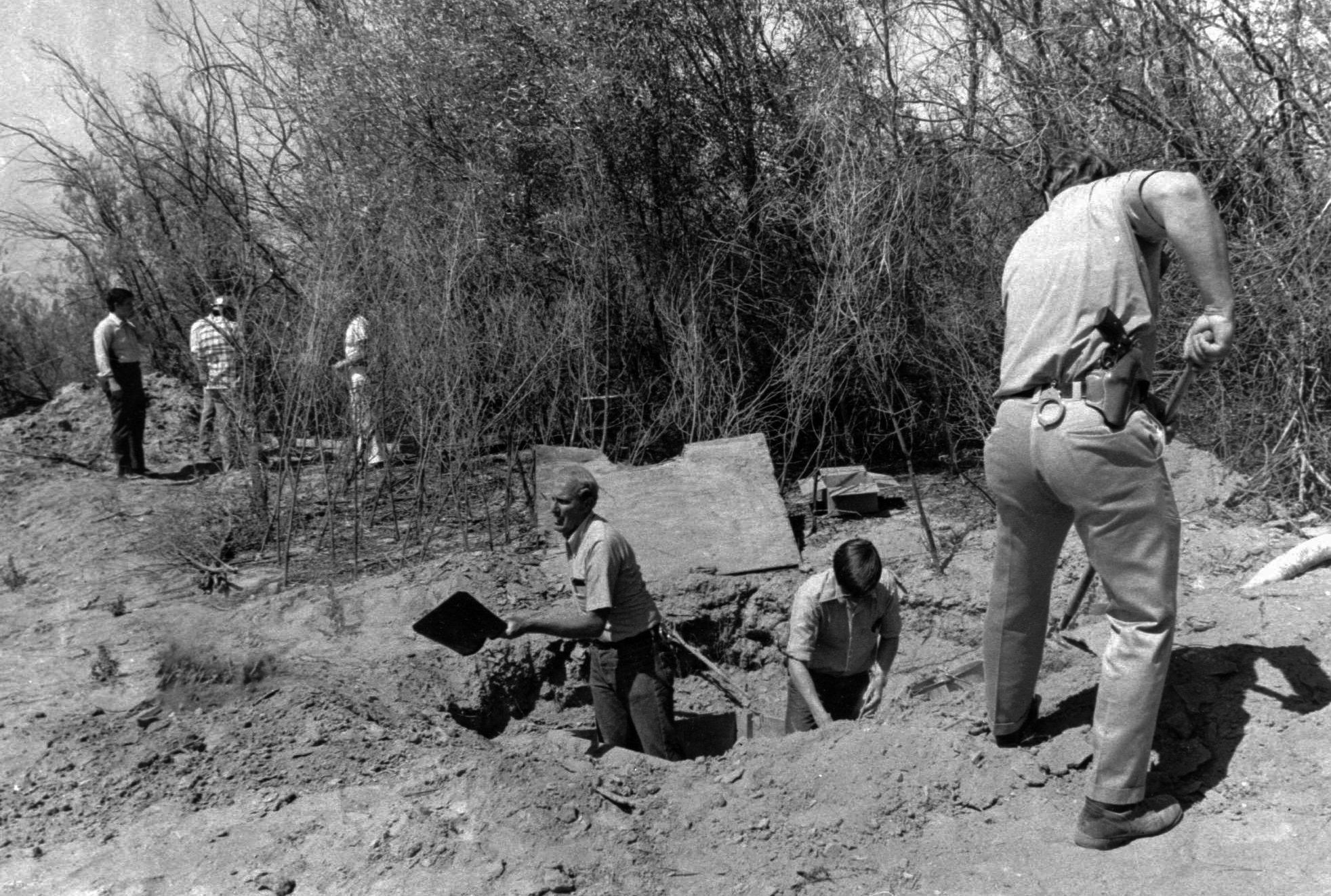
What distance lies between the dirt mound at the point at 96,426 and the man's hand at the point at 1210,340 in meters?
9.97

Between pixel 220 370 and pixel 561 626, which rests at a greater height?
pixel 220 370

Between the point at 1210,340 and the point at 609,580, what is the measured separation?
2.60m

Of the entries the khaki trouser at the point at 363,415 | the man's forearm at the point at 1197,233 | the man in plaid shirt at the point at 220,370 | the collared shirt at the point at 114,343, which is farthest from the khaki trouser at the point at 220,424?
the man's forearm at the point at 1197,233

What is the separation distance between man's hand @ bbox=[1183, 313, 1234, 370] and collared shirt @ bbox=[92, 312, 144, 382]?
9111 millimetres

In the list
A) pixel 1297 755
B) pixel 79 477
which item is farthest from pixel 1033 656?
pixel 79 477

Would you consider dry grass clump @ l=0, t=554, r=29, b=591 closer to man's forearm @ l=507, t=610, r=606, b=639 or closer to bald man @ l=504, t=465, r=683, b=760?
bald man @ l=504, t=465, r=683, b=760

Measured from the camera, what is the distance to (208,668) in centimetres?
559

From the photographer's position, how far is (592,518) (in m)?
5.23

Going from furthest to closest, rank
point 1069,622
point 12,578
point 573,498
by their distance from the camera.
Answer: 1. point 12,578
2. point 573,498
3. point 1069,622

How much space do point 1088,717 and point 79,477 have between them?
374 inches

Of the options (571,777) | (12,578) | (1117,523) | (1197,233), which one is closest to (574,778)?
(571,777)


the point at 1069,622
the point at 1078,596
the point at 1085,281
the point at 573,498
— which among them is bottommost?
the point at 1069,622

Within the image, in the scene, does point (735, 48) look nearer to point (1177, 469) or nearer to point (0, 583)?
point (1177, 469)

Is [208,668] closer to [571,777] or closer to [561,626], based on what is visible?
[561,626]
